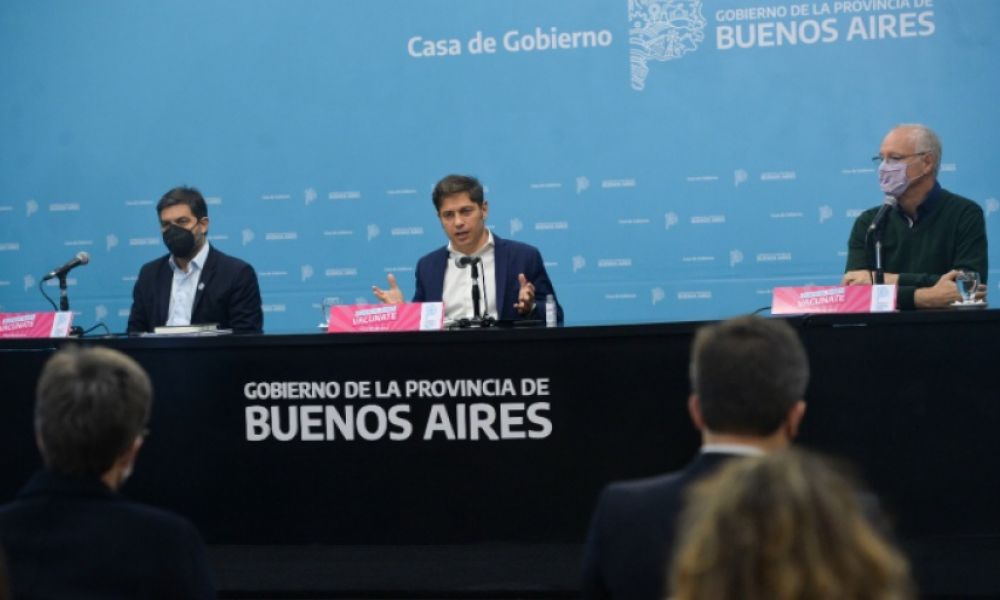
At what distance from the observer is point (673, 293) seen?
19.9 ft

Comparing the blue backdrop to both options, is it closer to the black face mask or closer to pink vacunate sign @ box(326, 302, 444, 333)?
the black face mask

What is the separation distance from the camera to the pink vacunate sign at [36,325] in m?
4.09

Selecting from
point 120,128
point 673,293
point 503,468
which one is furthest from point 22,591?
point 120,128

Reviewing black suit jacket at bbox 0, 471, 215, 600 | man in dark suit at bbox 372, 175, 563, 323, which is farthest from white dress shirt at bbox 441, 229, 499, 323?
black suit jacket at bbox 0, 471, 215, 600

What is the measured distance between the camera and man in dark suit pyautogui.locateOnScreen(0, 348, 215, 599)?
1680 mm

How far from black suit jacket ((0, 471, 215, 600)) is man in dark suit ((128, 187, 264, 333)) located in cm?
317

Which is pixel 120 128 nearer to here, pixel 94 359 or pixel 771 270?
pixel 771 270

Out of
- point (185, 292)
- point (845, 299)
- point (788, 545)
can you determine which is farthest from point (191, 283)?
point (788, 545)

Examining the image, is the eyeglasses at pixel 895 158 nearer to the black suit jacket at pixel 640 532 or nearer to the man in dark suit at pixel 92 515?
the black suit jacket at pixel 640 532

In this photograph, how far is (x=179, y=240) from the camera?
493cm

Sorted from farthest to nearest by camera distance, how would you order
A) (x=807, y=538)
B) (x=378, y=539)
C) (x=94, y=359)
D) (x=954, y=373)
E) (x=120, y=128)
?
(x=120, y=128)
(x=378, y=539)
(x=954, y=373)
(x=94, y=359)
(x=807, y=538)

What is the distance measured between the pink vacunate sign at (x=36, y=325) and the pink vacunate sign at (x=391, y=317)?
85 cm

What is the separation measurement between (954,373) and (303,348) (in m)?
1.79

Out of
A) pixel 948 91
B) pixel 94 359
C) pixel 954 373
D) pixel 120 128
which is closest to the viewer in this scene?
pixel 94 359
